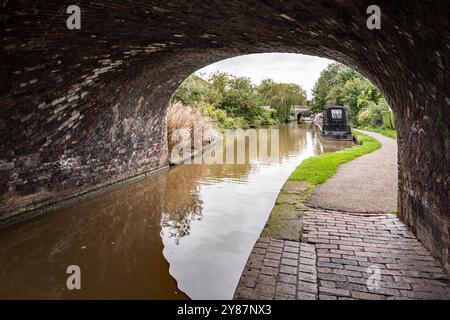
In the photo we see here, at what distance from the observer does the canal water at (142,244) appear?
3.52m

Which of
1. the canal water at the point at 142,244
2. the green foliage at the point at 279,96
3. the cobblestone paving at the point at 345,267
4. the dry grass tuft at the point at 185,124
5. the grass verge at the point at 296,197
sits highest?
the green foliage at the point at 279,96

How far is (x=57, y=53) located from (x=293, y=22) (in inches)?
130

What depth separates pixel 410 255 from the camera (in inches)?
149

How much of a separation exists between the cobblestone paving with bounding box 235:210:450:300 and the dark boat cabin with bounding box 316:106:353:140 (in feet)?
53.3

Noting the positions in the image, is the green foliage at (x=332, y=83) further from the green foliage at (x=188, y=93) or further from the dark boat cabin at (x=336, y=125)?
the green foliage at (x=188, y=93)

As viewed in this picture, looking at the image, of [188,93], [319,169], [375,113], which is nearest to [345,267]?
Result: [319,169]

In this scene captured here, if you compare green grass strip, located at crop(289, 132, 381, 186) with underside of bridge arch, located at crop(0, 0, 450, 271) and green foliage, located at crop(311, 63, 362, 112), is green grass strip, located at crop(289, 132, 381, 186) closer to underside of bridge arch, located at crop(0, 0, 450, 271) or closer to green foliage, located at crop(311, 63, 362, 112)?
underside of bridge arch, located at crop(0, 0, 450, 271)

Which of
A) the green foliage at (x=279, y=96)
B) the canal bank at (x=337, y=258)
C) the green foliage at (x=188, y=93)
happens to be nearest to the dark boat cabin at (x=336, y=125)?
the green foliage at (x=188, y=93)

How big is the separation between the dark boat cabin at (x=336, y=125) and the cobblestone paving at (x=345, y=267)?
639 inches

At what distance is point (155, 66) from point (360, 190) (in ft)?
17.4

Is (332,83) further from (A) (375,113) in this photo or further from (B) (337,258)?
(B) (337,258)

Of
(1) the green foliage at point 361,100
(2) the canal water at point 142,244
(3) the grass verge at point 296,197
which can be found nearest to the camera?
(2) the canal water at point 142,244
